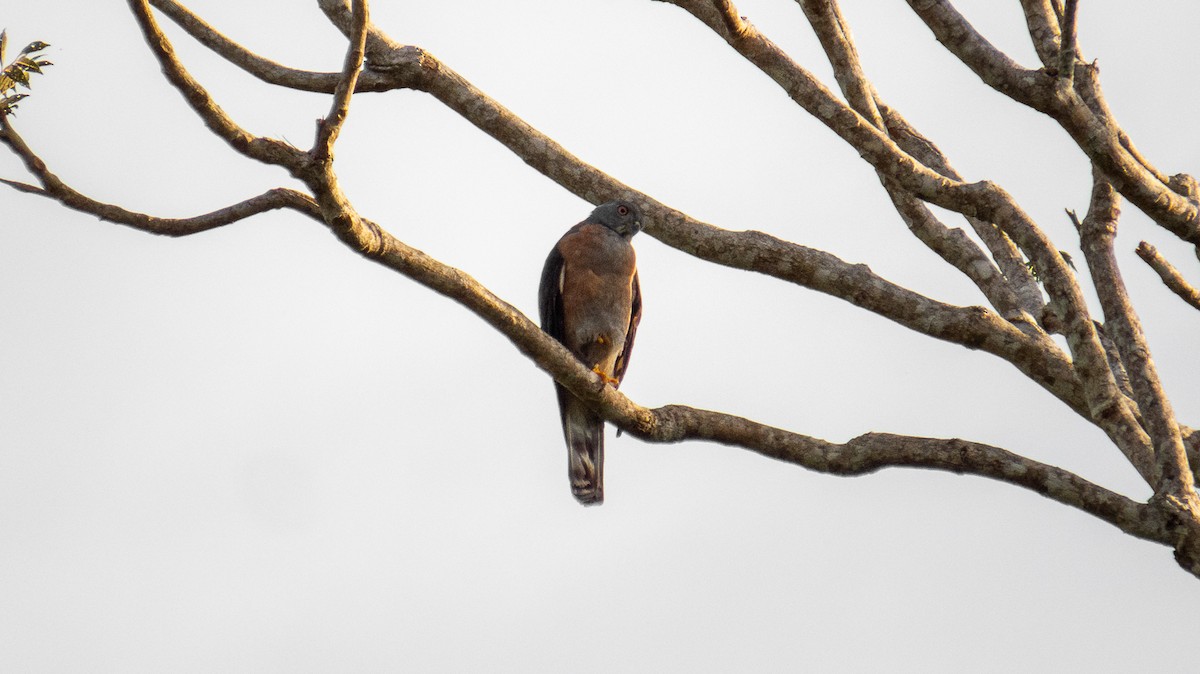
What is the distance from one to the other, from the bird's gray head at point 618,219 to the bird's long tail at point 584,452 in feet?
3.68

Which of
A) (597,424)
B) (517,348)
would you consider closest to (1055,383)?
(517,348)

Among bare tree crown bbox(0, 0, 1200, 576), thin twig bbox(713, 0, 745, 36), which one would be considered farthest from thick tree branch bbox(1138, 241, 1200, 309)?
thin twig bbox(713, 0, 745, 36)

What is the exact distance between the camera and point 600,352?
8055 mm

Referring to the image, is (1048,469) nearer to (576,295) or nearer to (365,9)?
(365,9)

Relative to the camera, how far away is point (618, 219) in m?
7.69

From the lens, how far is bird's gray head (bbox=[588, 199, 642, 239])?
736cm

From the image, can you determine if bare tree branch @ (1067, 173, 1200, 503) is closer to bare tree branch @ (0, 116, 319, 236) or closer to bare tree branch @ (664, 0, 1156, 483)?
bare tree branch @ (664, 0, 1156, 483)

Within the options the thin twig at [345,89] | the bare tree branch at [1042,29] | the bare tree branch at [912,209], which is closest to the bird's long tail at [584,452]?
the bare tree branch at [912,209]

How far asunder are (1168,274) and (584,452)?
3.60 m

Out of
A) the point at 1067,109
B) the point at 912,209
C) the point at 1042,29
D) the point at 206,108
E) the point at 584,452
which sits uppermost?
the point at 1042,29

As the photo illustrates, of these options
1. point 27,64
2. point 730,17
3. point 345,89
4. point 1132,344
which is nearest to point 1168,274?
point 1132,344

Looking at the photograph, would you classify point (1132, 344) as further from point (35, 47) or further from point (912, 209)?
point (35, 47)

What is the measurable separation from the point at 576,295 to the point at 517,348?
2982 mm

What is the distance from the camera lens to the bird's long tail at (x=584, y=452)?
7.53 m
